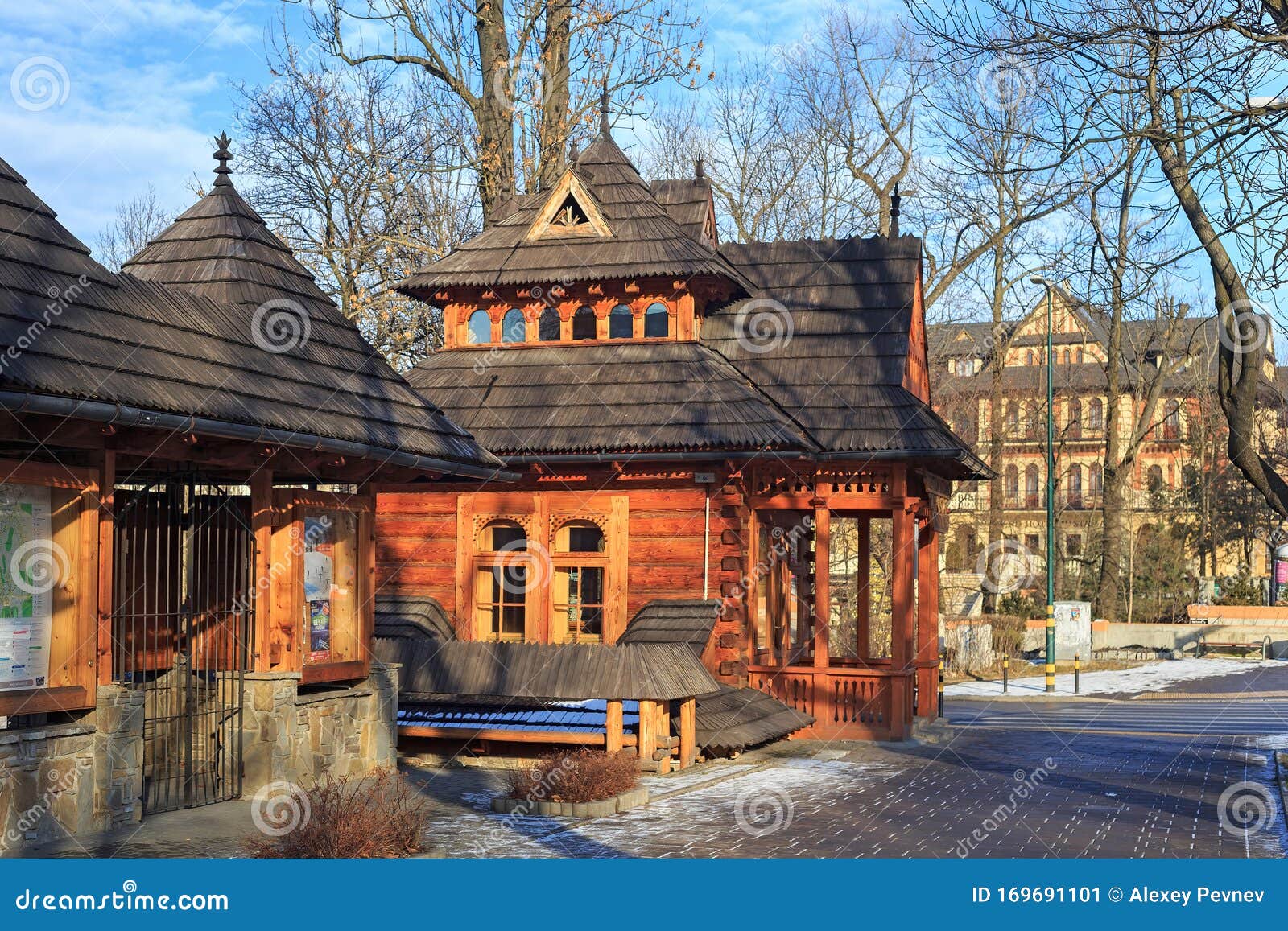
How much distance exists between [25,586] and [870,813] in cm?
732

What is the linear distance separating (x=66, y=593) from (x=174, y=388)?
1.67 metres

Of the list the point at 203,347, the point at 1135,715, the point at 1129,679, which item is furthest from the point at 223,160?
the point at 1129,679

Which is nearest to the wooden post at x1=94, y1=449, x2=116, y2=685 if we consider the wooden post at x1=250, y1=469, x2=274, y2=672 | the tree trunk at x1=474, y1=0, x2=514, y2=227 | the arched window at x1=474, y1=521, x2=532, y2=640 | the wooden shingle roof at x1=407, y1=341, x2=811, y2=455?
the wooden post at x1=250, y1=469, x2=274, y2=672

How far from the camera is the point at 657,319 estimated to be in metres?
20.5

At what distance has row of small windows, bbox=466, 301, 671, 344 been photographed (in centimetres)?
2044

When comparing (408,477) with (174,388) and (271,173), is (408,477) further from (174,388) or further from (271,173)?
(271,173)

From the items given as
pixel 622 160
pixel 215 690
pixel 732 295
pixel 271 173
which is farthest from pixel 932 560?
pixel 271 173

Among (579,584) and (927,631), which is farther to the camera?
(927,631)

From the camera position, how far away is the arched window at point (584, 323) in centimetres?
2078

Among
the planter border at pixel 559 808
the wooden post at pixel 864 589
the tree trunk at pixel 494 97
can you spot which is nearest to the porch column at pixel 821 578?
the wooden post at pixel 864 589

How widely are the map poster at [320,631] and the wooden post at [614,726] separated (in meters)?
3.32

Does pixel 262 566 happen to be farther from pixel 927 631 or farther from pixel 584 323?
pixel 927 631

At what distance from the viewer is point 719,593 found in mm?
18469

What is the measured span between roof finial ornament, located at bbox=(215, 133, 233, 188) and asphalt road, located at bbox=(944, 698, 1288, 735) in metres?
14.6
